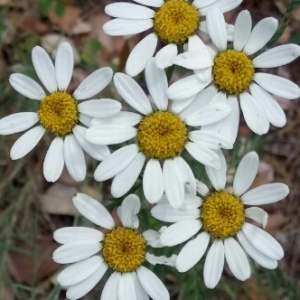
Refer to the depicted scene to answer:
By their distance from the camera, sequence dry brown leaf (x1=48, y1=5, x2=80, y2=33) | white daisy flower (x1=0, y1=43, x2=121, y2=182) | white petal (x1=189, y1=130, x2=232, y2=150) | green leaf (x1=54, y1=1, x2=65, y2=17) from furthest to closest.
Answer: dry brown leaf (x1=48, y1=5, x2=80, y2=33) < green leaf (x1=54, y1=1, x2=65, y2=17) < white daisy flower (x1=0, y1=43, x2=121, y2=182) < white petal (x1=189, y1=130, x2=232, y2=150)

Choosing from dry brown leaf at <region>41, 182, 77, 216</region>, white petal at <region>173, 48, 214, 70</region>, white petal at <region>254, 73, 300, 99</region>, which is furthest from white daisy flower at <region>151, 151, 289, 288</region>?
dry brown leaf at <region>41, 182, 77, 216</region>

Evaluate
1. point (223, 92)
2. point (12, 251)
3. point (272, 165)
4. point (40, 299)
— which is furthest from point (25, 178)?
point (223, 92)

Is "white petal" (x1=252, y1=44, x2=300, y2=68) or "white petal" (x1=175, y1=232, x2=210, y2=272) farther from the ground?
"white petal" (x1=252, y1=44, x2=300, y2=68)

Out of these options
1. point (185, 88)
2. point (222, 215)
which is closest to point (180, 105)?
point (185, 88)

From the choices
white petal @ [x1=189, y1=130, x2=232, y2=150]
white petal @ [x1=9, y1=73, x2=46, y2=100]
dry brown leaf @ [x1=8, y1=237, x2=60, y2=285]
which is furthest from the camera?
dry brown leaf @ [x1=8, y1=237, x2=60, y2=285]

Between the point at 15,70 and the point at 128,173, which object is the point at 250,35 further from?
the point at 15,70

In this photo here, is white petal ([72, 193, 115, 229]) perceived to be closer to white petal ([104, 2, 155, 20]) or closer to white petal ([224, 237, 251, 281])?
white petal ([224, 237, 251, 281])

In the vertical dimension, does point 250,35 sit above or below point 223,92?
above
